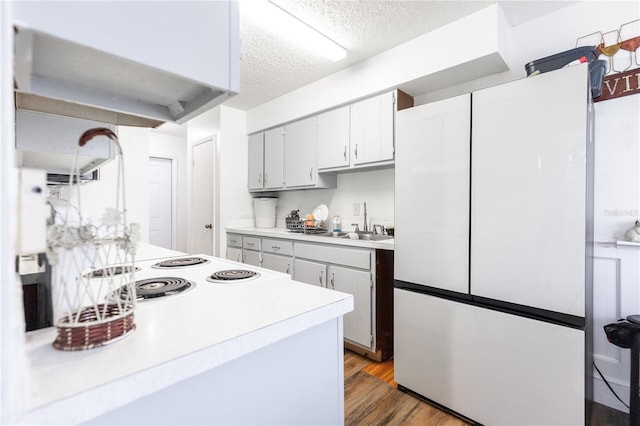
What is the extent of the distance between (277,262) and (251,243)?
20.2 inches

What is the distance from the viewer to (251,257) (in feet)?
11.4

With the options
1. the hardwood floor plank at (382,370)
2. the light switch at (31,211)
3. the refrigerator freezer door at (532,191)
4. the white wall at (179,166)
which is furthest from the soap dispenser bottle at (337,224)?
the white wall at (179,166)

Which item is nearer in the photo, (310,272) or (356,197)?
(310,272)

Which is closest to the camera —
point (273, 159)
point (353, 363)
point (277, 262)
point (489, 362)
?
point (489, 362)

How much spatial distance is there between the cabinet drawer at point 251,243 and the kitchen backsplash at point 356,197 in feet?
2.20

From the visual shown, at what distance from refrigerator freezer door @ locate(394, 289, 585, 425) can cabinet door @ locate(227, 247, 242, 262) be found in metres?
2.22

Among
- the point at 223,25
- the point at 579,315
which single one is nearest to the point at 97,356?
the point at 223,25

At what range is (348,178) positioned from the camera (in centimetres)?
324

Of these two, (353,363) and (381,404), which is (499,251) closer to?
(381,404)

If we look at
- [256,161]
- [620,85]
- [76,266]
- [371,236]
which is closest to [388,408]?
[371,236]

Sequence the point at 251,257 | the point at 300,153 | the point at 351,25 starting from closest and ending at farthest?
1. the point at 351,25
2. the point at 300,153
3. the point at 251,257

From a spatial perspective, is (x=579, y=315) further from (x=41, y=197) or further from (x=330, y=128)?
(x=330, y=128)

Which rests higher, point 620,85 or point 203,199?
point 620,85

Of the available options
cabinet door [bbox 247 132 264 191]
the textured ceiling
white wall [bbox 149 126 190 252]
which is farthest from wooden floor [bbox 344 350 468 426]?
white wall [bbox 149 126 190 252]
